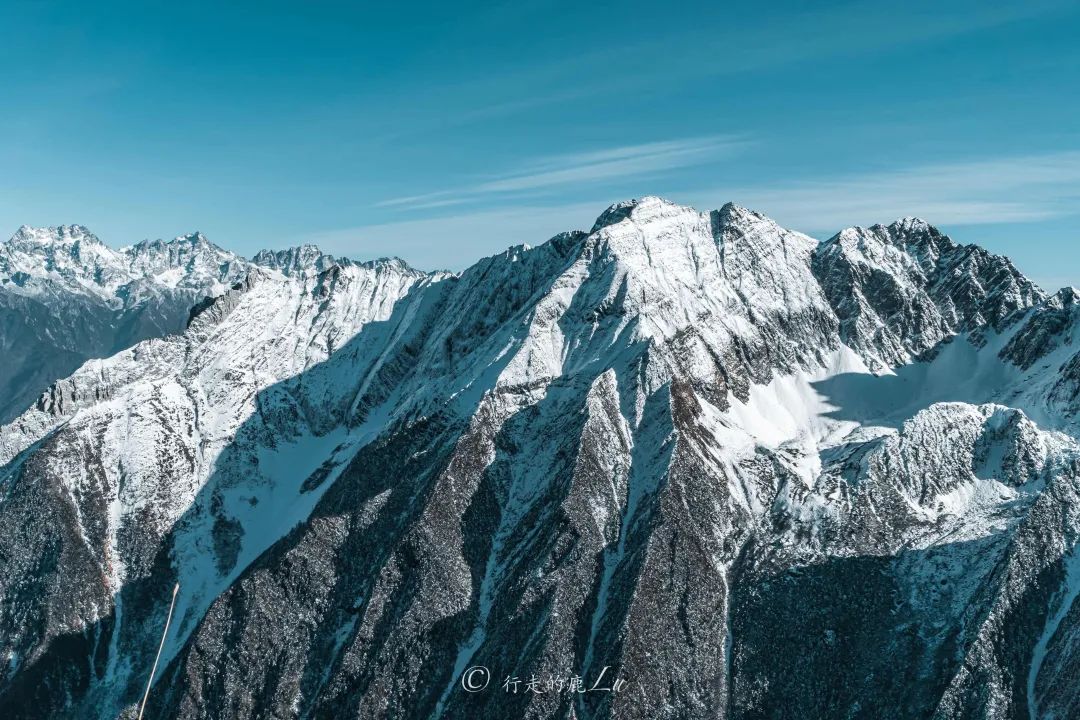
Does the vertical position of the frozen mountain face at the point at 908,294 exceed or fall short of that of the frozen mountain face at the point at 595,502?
it exceeds it

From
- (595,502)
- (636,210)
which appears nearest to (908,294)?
(636,210)

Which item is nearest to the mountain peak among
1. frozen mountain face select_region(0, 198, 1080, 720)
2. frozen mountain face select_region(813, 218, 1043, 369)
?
frozen mountain face select_region(0, 198, 1080, 720)

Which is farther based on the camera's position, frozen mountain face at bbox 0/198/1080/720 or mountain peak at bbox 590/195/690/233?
mountain peak at bbox 590/195/690/233

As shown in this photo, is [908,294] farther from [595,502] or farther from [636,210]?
[595,502]

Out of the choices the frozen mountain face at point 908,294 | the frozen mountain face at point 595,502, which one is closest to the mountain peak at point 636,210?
the frozen mountain face at point 595,502

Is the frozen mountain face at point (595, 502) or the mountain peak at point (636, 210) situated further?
the mountain peak at point (636, 210)

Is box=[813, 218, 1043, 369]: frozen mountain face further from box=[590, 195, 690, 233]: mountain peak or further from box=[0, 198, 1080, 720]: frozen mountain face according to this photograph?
box=[590, 195, 690, 233]: mountain peak

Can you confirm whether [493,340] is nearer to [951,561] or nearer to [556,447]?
[556,447]

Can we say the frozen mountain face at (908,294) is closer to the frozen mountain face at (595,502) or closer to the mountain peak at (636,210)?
the frozen mountain face at (595,502)
